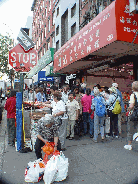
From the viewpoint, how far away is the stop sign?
6777mm

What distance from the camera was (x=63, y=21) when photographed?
18.7 metres

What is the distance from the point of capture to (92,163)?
15.3ft

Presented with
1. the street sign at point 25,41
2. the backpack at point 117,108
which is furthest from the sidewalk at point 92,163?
the street sign at point 25,41

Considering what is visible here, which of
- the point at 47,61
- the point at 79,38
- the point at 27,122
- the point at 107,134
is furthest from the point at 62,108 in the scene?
the point at 47,61

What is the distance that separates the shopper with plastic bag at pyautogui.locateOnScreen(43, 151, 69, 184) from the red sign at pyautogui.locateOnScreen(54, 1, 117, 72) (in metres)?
4.18

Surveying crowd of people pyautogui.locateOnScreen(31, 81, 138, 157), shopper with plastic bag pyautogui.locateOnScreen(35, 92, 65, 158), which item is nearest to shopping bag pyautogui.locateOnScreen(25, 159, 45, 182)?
shopper with plastic bag pyautogui.locateOnScreen(35, 92, 65, 158)

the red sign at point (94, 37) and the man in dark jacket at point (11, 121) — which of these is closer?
the red sign at point (94, 37)

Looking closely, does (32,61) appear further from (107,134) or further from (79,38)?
(107,134)

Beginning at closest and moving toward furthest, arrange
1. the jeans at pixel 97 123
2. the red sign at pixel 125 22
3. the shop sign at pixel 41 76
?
the red sign at pixel 125 22, the jeans at pixel 97 123, the shop sign at pixel 41 76

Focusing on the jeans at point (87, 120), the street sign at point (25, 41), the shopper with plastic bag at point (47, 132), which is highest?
the street sign at point (25, 41)

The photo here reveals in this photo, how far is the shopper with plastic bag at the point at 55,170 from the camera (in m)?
3.55

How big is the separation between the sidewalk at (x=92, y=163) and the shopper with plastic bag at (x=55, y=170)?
7.1 inches

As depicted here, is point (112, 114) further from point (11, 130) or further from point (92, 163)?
point (11, 130)

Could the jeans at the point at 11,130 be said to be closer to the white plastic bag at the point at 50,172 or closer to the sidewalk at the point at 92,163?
the sidewalk at the point at 92,163
